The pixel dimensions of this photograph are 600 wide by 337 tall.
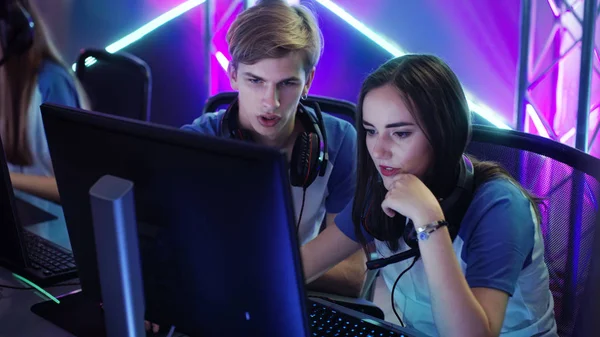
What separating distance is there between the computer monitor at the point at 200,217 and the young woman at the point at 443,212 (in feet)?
1.39

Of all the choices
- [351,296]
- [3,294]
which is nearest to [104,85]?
[3,294]

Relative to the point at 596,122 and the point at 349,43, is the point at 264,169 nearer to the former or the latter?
the point at 596,122

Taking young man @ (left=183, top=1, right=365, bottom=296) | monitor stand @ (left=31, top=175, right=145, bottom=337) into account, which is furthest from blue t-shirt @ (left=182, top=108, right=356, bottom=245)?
monitor stand @ (left=31, top=175, right=145, bottom=337)

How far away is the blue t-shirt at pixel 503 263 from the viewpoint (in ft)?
3.71

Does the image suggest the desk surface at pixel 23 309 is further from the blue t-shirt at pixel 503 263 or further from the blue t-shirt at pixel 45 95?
the blue t-shirt at pixel 45 95

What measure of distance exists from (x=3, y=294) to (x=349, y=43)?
2.45m

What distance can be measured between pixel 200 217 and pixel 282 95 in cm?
87

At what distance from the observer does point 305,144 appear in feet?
4.77

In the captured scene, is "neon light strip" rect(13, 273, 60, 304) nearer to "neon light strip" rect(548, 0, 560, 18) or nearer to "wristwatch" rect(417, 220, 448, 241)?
"wristwatch" rect(417, 220, 448, 241)

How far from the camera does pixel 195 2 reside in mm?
3951

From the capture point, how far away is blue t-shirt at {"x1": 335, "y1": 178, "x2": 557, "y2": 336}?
113 centimetres

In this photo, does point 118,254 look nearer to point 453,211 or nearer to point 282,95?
point 453,211

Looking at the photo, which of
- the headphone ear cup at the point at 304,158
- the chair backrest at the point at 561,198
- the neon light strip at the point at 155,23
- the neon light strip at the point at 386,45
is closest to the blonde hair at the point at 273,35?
the headphone ear cup at the point at 304,158

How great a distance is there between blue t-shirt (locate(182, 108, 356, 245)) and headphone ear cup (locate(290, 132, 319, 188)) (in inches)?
8.3
